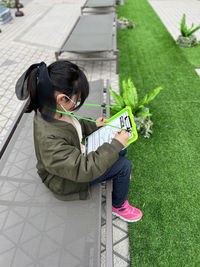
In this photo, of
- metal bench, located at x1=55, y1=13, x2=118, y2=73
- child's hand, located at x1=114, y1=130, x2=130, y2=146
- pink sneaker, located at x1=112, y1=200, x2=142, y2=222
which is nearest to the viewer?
child's hand, located at x1=114, y1=130, x2=130, y2=146

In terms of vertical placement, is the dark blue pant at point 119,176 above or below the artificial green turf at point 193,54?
below

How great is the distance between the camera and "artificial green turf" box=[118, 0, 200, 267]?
82.7 inches

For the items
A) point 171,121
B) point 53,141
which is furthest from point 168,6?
point 53,141

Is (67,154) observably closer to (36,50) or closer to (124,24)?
(36,50)

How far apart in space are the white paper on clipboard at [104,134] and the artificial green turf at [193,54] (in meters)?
4.17

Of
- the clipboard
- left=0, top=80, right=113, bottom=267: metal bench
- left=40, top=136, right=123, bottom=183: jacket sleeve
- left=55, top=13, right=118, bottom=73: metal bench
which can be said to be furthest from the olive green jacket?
left=55, top=13, right=118, bottom=73: metal bench

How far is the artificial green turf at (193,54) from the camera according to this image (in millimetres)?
5386

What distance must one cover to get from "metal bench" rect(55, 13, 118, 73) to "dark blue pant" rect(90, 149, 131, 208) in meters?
3.51

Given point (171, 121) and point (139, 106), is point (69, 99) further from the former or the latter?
point (171, 121)

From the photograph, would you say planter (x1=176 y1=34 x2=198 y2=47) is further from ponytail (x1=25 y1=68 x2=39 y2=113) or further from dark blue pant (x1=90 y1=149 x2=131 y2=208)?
ponytail (x1=25 y1=68 x2=39 y2=113)

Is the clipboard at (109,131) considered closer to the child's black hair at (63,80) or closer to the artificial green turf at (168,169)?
the child's black hair at (63,80)

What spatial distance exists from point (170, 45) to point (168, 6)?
5189 millimetres

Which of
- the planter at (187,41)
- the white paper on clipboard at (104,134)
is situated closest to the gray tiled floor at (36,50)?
the white paper on clipboard at (104,134)

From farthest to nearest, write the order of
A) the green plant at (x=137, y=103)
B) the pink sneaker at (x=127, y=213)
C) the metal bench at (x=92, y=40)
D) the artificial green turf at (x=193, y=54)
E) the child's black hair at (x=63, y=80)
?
the artificial green turf at (x=193, y=54) < the metal bench at (x=92, y=40) < the green plant at (x=137, y=103) < the pink sneaker at (x=127, y=213) < the child's black hair at (x=63, y=80)
